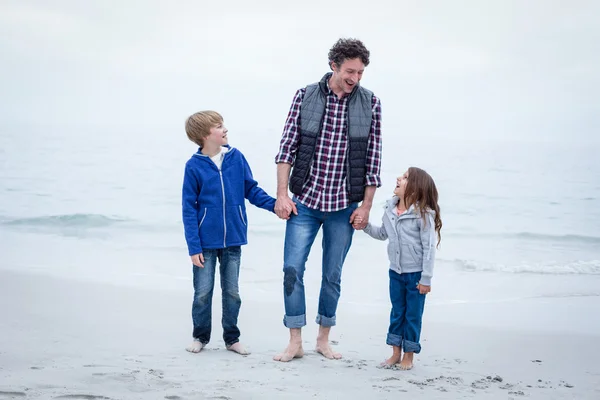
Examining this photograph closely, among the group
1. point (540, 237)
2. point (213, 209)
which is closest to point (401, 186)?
point (213, 209)

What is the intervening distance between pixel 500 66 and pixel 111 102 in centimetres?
1398

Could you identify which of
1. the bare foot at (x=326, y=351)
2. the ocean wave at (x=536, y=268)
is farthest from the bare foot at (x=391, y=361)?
the ocean wave at (x=536, y=268)

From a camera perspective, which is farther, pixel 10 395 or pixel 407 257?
pixel 407 257

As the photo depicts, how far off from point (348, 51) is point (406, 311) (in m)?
1.41

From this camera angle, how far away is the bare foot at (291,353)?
3636 millimetres

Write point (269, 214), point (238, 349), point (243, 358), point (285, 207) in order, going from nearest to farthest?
point (285, 207)
point (243, 358)
point (238, 349)
point (269, 214)

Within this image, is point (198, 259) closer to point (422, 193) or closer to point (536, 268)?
point (422, 193)

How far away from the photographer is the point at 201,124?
3627mm

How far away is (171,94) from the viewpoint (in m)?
23.6

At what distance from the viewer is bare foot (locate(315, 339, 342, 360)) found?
3.79m

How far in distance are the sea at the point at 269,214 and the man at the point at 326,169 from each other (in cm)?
232

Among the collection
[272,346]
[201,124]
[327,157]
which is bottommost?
[272,346]

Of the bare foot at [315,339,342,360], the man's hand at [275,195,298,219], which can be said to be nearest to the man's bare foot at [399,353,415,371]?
the bare foot at [315,339,342,360]

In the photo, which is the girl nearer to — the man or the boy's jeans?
the boy's jeans
